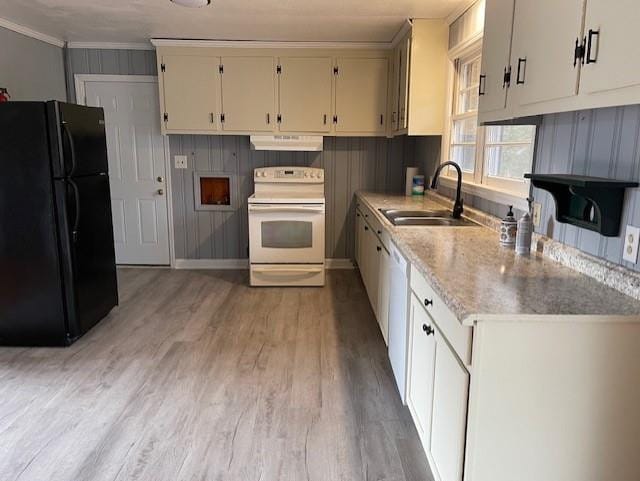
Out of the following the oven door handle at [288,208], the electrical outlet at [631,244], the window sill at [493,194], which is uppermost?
the window sill at [493,194]

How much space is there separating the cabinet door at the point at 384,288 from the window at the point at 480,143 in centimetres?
77

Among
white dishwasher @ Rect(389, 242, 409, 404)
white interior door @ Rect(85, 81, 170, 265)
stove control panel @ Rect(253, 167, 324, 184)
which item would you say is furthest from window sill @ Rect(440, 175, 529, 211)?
white interior door @ Rect(85, 81, 170, 265)

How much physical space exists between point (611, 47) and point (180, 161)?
439cm

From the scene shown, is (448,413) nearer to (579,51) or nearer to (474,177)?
(579,51)

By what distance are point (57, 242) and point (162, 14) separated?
191 centimetres

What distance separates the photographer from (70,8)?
11.6 feet

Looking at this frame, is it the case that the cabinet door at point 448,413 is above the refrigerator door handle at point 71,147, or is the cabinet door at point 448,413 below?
below

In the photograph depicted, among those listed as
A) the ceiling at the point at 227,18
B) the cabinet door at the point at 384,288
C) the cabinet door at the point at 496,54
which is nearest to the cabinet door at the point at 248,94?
the ceiling at the point at 227,18

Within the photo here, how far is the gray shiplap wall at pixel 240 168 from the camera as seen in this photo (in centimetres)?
482

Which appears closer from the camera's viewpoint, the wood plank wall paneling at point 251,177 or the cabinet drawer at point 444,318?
the cabinet drawer at point 444,318

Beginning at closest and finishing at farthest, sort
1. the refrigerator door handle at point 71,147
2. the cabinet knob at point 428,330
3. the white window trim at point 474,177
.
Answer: the cabinet knob at point 428,330
the white window trim at point 474,177
the refrigerator door handle at point 71,147

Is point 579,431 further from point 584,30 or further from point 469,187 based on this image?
point 469,187

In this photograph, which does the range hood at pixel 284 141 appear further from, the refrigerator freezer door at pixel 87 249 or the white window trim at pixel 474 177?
the refrigerator freezer door at pixel 87 249

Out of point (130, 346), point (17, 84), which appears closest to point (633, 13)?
point (130, 346)
